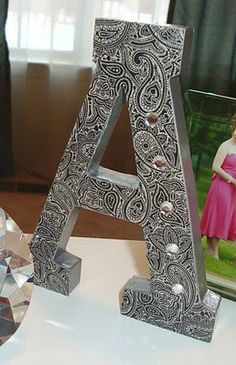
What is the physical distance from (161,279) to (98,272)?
0.14 metres

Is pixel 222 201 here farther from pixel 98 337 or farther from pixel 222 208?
pixel 98 337

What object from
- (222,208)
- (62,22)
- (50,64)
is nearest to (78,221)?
(50,64)

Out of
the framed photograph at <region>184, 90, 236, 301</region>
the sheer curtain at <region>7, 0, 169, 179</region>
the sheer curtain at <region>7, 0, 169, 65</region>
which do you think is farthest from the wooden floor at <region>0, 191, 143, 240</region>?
the framed photograph at <region>184, 90, 236, 301</region>

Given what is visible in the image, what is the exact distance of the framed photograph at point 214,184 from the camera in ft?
2.15

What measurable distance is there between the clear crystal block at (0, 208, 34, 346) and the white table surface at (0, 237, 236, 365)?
0.03 m

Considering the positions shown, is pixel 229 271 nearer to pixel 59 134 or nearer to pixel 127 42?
pixel 127 42

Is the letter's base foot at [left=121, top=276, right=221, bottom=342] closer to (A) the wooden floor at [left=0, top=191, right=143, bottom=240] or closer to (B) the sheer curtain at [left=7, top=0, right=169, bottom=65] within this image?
(A) the wooden floor at [left=0, top=191, right=143, bottom=240]

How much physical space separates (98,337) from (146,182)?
180 mm

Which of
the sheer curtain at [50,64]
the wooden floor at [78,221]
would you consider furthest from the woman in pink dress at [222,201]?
the sheer curtain at [50,64]

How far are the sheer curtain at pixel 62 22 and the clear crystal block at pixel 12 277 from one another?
156 cm

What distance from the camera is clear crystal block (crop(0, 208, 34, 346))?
546 mm

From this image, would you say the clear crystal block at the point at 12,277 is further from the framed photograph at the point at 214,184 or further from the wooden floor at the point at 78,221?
the wooden floor at the point at 78,221

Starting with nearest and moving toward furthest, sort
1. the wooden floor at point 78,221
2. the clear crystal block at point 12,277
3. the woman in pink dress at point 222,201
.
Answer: the clear crystal block at point 12,277
the woman in pink dress at point 222,201
the wooden floor at point 78,221

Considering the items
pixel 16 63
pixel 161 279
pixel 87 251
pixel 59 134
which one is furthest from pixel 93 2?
pixel 161 279
